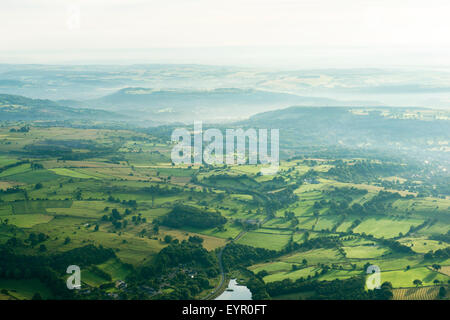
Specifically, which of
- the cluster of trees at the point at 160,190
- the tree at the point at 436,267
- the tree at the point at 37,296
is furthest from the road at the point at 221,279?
the tree at the point at 436,267

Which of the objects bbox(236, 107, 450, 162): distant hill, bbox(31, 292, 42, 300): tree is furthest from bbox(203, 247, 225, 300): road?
bbox(236, 107, 450, 162): distant hill

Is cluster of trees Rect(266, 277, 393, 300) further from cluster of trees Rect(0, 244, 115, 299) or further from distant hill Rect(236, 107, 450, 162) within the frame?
distant hill Rect(236, 107, 450, 162)

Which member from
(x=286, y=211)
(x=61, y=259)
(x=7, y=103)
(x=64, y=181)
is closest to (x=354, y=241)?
(x=286, y=211)

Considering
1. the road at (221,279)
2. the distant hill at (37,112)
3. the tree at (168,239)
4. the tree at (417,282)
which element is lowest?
the road at (221,279)

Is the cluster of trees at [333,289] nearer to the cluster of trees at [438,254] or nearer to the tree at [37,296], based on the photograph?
the cluster of trees at [438,254]

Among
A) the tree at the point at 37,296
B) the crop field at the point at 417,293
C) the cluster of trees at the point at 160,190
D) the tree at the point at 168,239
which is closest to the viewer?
the tree at the point at 37,296

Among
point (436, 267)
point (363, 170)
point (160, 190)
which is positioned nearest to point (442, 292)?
point (436, 267)

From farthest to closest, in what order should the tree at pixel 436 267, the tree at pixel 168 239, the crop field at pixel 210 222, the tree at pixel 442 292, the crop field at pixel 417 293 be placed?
1. the tree at pixel 168 239
2. the tree at pixel 436 267
3. the crop field at pixel 210 222
4. the tree at pixel 442 292
5. the crop field at pixel 417 293
